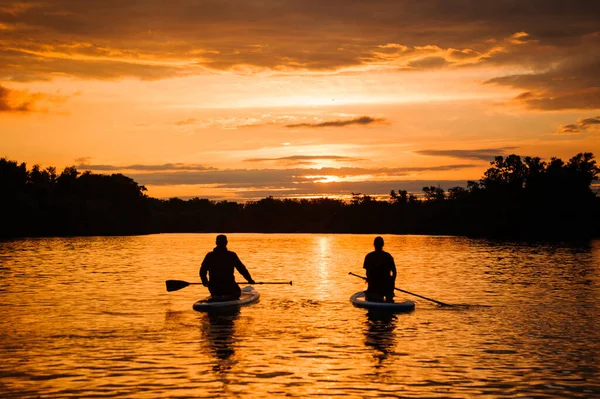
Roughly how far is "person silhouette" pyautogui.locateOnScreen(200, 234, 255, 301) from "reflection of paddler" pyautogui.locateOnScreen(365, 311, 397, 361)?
4.43 meters

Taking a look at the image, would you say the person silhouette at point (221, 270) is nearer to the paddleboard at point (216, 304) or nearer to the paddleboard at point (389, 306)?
the paddleboard at point (216, 304)

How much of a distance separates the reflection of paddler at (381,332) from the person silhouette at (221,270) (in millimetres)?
4434

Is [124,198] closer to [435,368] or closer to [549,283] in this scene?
[549,283]

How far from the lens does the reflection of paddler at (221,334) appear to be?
634 inches

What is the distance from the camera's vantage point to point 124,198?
152 m

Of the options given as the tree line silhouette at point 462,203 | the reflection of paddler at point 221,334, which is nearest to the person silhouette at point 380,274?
the reflection of paddler at point 221,334

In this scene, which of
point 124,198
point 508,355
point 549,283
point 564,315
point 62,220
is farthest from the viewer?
point 124,198

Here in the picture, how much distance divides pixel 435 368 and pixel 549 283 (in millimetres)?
24305

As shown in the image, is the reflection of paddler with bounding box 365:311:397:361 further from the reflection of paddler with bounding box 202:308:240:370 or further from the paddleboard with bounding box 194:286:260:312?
the paddleboard with bounding box 194:286:260:312

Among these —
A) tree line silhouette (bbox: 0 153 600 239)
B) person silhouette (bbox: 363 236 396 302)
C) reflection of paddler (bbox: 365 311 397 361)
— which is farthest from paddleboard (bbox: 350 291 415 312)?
tree line silhouette (bbox: 0 153 600 239)

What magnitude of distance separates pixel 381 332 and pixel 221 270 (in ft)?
20.0

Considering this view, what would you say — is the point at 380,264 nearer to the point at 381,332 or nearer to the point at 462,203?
the point at 381,332

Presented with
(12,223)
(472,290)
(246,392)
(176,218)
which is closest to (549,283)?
(472,290)

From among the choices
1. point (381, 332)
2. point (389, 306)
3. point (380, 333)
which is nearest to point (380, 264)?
point (389, 306)
